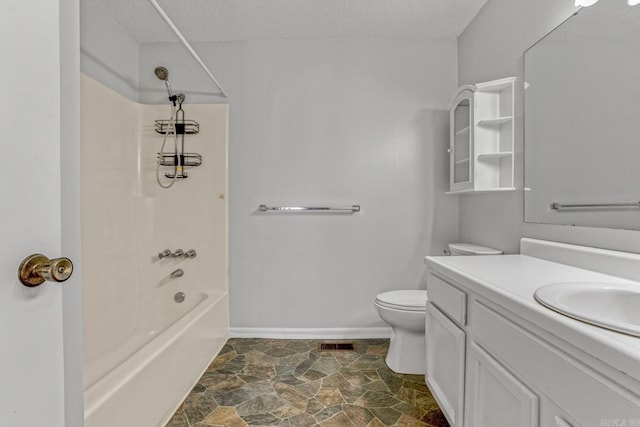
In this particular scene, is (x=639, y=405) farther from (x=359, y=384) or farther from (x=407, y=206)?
(x=407, y=206)

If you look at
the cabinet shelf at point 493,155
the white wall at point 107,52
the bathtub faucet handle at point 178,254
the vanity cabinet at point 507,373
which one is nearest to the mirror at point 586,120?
the cabinet shelf at point 493,155

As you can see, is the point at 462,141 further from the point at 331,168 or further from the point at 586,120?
the point at 331,168

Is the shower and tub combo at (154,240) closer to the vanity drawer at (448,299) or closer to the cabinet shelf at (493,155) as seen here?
the vanity drawer at (448,299)

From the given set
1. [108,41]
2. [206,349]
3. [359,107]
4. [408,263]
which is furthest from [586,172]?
[108,41]

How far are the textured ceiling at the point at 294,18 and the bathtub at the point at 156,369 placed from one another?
77.8 inches

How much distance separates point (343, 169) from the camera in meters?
2.43

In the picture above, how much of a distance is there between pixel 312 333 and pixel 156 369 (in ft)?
4.17

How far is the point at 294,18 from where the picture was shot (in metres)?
2.17

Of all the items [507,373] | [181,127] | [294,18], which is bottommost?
[507,373]

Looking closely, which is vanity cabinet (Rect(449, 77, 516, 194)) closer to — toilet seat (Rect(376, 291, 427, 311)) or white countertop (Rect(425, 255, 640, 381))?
white countertop (Rect(425, 255, 640, 381))

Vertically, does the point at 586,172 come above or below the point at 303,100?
below

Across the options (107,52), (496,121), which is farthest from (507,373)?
(107,52)

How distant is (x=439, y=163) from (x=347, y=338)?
5.03 ft

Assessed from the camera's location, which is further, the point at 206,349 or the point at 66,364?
the point at 206,349
